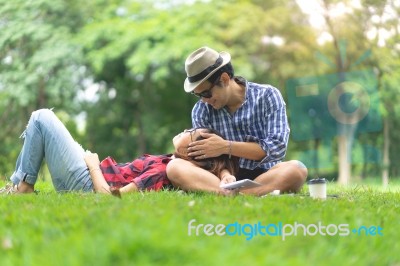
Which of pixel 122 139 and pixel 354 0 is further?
pixel 354 0

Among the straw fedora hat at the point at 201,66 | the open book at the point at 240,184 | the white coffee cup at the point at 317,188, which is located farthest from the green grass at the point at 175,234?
the straw fedora hat at the point at 201,66

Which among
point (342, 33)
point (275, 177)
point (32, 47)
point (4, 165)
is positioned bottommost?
point (4, 165)

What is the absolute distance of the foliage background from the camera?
15.3 meters

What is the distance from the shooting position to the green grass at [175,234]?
187 cm

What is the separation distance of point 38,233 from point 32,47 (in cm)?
A: 1465

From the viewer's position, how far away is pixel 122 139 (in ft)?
60.6

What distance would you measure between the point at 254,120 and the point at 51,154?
139 centimetres

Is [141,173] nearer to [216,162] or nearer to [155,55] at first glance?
[216,162]

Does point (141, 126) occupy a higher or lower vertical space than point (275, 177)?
lower

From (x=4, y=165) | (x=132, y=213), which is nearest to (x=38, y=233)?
(x=132, y=213)

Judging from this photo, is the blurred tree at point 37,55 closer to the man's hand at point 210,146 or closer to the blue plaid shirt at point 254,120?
the blue plaid shirt at point 254,120

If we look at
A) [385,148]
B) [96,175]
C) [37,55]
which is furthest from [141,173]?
[385,148]

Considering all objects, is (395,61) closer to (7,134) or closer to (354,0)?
(354,0)

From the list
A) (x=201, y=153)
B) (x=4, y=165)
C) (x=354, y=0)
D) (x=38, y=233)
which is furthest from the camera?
(x=354, y=0)
